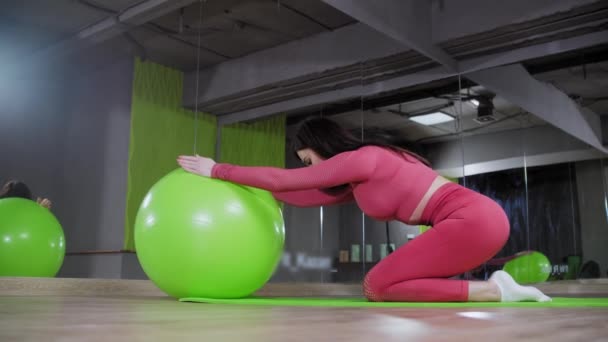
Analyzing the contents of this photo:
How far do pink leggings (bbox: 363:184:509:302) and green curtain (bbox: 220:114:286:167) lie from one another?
4518 mm

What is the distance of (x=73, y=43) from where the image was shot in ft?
16.6

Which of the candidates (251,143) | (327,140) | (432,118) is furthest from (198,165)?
(251,143)

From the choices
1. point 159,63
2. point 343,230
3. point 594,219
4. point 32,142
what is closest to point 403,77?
point 343,230

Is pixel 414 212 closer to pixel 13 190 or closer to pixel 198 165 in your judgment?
pixel 198 165

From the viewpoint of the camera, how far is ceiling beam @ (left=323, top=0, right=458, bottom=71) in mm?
3910

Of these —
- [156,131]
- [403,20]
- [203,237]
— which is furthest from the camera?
[156,131]

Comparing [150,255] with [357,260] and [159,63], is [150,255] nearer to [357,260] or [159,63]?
[357,260]

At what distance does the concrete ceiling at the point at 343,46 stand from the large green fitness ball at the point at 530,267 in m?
1.14

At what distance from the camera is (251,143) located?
6.54 meters

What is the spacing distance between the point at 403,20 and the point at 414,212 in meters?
2.63

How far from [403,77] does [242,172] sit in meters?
3.66

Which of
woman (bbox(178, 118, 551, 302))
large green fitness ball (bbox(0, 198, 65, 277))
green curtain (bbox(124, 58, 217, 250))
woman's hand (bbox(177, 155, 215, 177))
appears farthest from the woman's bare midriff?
green curtain (bbox(124, 58, 217, 250))

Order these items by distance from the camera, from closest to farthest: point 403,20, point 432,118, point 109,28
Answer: point 403,20
point 109,28
point 432,118

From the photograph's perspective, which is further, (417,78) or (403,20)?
(417,78)
